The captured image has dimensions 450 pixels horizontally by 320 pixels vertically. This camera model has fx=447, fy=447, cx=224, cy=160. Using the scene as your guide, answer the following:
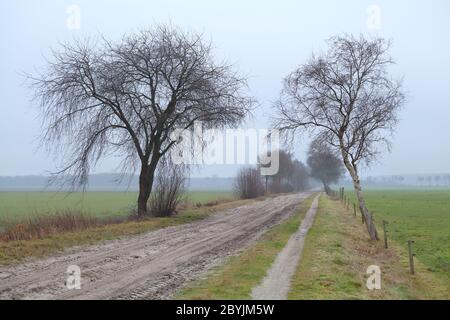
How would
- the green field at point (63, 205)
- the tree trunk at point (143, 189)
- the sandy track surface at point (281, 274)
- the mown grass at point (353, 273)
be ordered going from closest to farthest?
1. the sandy track surface at point (281, 274)
2. the mown grass at point (353, 273)
3. the tree trunk at point (143, 189)
4. the green field at point (63, 205)

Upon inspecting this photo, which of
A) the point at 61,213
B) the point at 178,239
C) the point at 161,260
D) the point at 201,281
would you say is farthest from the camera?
the point at 61,213

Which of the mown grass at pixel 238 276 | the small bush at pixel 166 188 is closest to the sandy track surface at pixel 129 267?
the mown grass at pixel 238 276

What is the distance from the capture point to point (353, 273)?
Answer: 12.8 meters

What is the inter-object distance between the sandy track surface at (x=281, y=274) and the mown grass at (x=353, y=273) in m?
0.21

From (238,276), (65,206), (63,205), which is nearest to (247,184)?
(63,205)

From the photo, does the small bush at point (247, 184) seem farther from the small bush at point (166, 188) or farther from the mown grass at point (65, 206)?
the small bush at point (166, 188)

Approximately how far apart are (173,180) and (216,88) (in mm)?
6393

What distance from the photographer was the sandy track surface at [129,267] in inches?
370

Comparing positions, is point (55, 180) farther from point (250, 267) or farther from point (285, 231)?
point (250, 267)

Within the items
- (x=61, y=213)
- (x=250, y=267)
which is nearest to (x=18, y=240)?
(x=61, y=213)

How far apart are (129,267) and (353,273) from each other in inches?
249

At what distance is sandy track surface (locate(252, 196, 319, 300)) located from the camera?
9.47 metres

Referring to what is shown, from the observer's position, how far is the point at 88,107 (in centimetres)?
2502

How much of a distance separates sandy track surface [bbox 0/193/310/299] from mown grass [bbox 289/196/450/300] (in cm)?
280
